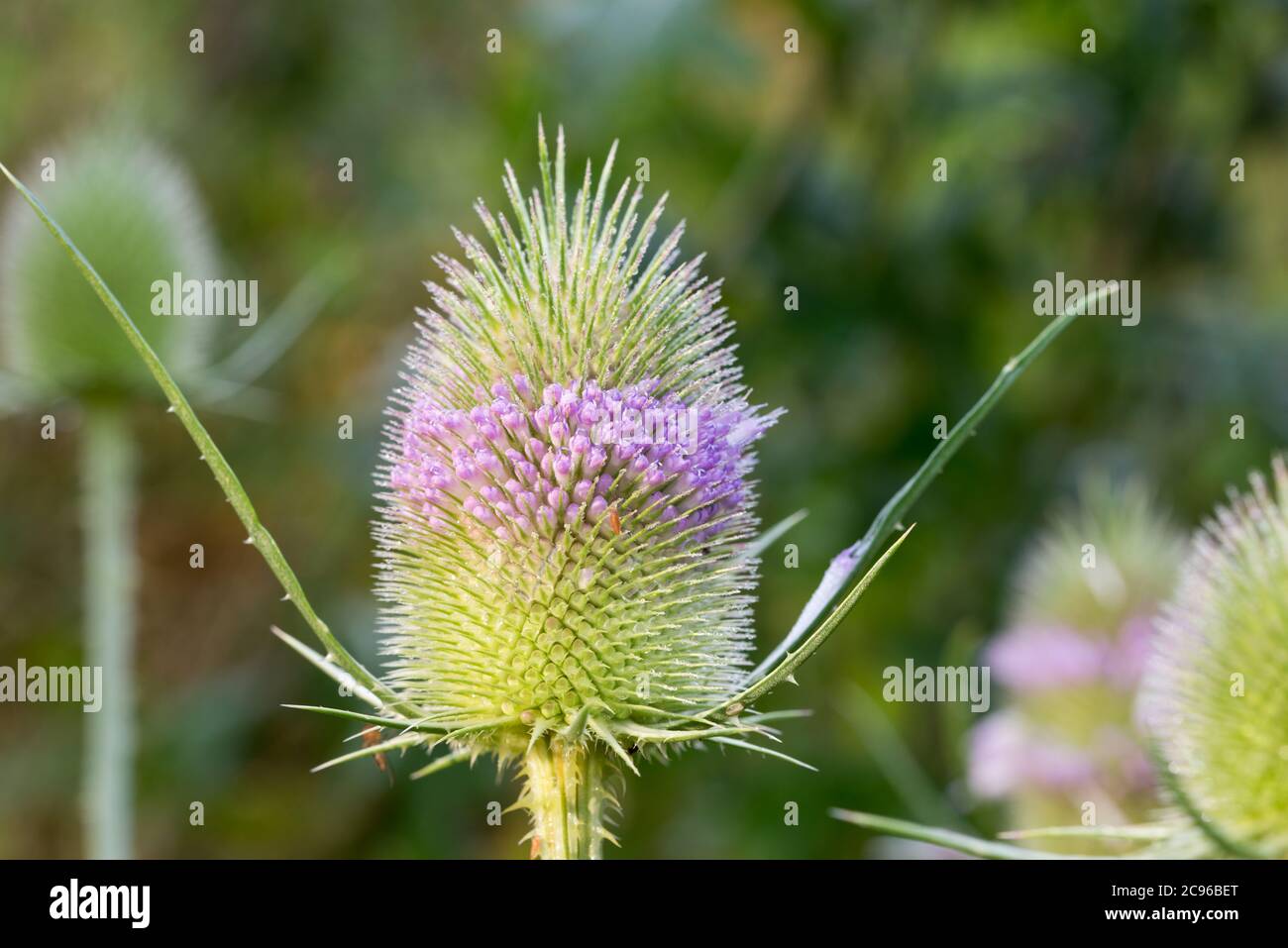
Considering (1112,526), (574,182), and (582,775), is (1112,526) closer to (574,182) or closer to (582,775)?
(574,182)

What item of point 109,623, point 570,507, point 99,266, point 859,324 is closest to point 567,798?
point 570,507

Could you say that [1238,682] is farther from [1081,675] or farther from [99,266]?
[99,266]

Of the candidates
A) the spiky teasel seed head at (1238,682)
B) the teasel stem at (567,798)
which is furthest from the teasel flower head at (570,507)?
the spiky teasel seed head at (1238,682)

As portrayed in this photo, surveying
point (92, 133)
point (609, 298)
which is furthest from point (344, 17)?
point (609, 298)

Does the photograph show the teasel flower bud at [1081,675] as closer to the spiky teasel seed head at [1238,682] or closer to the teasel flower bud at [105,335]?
the spiky teasel seed head at [1238,682]
